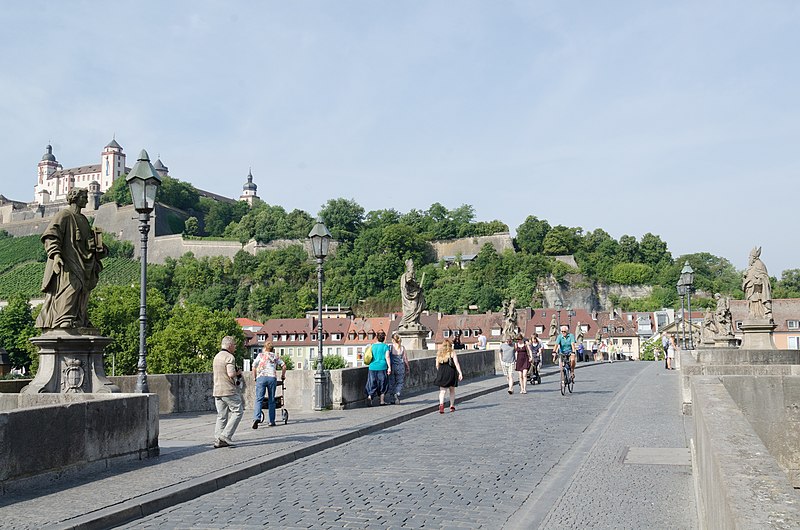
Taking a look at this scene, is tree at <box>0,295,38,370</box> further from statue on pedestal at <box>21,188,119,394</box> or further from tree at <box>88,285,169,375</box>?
statue on pedestal at <box>21,188,119,394</box>

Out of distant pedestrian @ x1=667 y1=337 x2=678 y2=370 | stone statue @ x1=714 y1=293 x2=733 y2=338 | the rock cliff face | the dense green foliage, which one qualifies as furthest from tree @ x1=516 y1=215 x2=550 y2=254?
stone statue @ x1=714 y1=293 x2=733 y2=338

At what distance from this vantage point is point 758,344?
829 inches

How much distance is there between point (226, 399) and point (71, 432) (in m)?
2.77

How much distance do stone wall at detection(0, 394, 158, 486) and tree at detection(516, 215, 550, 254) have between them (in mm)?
136918

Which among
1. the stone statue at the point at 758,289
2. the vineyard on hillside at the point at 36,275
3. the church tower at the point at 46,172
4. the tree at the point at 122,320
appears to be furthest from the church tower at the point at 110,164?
the stone statue at the point at 758,289

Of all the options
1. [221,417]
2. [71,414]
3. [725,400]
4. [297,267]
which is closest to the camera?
[725,400]

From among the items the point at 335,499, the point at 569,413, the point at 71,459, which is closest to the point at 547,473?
the point at 335,499

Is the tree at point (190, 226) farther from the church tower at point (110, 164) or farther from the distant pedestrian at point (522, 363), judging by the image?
the distant pedestrian at point (522, 363)

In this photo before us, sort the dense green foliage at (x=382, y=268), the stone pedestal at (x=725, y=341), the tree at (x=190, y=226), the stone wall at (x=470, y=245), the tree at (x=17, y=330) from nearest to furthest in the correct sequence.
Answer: the stone pedestal at (x=725, y=341) → the tree at (x=17, y=330) → the dense green foliage at (x=382, y=268) → the stone wall at (x=470, y=245) → the tree at (x=190, y=226)

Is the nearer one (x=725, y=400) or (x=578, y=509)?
(x=725, y=400)

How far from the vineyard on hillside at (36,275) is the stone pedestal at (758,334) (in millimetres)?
116541

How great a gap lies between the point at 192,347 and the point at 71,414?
56827mm

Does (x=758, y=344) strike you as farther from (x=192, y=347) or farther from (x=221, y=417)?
(x=192, y=347)

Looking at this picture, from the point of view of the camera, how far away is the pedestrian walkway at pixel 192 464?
269 inches
